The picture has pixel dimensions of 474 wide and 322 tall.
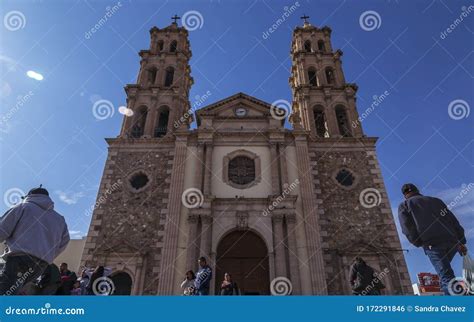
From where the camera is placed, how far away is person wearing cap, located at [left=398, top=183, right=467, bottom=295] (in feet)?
16.4

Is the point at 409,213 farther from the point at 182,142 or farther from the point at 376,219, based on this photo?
the point at 182,142

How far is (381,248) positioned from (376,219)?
59.6 inches

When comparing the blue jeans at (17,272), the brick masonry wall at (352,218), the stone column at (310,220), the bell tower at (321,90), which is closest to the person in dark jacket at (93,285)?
the blue jeans at (17,272)

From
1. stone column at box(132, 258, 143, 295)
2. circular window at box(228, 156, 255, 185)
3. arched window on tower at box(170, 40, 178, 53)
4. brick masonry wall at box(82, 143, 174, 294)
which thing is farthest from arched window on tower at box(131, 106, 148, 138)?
stone column at box(132, 258, 143, 295)

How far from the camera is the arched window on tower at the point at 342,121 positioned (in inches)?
797

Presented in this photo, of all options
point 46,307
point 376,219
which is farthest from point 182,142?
point 46,307

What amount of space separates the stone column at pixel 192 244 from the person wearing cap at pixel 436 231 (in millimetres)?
10843

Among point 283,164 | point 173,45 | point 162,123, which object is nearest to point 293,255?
point 283,164

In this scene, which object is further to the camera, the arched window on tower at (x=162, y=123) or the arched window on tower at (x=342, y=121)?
the arched window on tower at (x=162, y=123)

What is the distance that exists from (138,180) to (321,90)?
1319 centimetres

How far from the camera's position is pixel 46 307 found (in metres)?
4.39

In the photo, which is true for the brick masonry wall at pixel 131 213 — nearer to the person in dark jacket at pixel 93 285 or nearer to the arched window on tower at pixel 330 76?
the person in dark jacket at pixel 93 285

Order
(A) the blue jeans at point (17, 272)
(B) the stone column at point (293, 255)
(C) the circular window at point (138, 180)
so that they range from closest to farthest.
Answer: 1. (A) the blue jeans at point (17, 272)
2. (B) the stone column at point (293, 255)
3. (C) the circular window at point (138, 180)

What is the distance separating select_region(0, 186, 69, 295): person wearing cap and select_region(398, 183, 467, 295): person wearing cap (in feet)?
18.5
